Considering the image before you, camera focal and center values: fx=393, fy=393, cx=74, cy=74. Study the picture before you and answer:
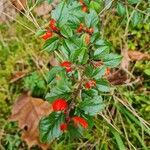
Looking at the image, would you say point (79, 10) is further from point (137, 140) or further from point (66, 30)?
point (137, 140)

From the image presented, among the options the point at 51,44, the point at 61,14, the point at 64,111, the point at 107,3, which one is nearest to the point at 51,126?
the point at 64,111

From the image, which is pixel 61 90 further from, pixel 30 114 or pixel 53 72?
pixel 30 114

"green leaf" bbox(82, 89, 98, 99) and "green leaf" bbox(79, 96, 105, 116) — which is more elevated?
"green leaf" bbox(82, 89, 98, 99)

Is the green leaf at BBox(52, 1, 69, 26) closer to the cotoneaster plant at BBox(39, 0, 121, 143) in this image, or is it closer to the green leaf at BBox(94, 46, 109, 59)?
the cotoneaster plant at BBox(39, 0, 121, 143)

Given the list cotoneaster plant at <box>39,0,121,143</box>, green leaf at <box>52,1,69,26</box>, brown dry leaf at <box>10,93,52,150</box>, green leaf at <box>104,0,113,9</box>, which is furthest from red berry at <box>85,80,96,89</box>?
brown dry leaf at <box>10,93,52,150</box>

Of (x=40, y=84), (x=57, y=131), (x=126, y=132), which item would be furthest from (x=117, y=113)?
A: (x=57, y=131)

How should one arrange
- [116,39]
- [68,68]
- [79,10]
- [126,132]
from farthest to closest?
[116,39]
[126,132]
[79,10]
[68,68]

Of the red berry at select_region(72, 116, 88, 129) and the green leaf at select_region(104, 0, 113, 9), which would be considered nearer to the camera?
the red berry at select_region(72, 116, 88, 129)
